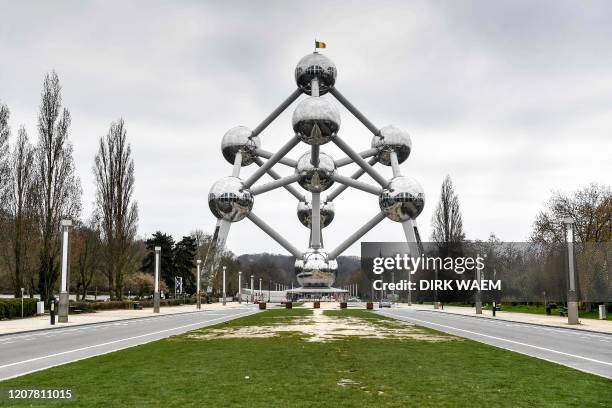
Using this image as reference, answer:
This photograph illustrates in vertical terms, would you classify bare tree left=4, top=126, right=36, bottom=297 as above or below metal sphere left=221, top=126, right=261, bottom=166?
below

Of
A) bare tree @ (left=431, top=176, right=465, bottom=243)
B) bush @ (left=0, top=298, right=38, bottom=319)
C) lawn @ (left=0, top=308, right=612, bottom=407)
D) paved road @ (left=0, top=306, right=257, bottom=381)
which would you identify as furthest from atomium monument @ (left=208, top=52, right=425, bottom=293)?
lawn @ (left=0, top=308, right=612, bottom=407)

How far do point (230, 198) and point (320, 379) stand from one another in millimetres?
42627

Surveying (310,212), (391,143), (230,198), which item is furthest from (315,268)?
(391,143)

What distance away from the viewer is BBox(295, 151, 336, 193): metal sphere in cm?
5322

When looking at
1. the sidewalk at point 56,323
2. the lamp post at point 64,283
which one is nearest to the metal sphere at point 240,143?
the sidewalk at point 56,323

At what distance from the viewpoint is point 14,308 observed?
34812 millimetres

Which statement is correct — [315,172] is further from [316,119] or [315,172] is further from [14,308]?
[14,308]

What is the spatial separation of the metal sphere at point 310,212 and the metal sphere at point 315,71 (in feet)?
40.7

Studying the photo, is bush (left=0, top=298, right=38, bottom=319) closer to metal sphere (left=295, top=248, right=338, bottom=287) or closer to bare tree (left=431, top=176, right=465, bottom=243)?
metal sphere (left=295, top=248, right=338, bottom=287)

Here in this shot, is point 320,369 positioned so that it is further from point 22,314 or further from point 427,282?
point 427,282

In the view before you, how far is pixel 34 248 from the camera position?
46.8 m

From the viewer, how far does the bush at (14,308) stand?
111ft

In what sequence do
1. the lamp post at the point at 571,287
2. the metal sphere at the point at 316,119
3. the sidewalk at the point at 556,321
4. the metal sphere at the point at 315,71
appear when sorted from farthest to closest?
1. the metal sphere at the point at 315,71
2. the metal sphere at the point at 316,119
3. the lamp post at the point at 571,287
4. the sidewalk at the point at 556,321

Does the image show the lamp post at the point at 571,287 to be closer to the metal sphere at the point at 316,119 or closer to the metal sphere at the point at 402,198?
the metal sphere at the point at 402,198
